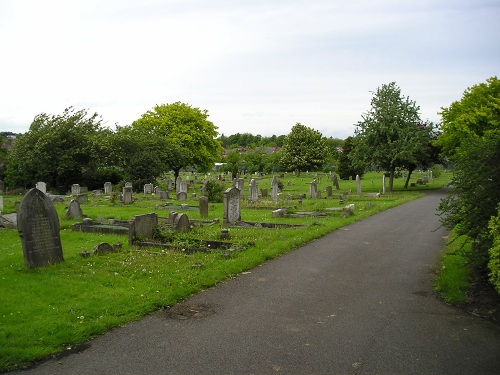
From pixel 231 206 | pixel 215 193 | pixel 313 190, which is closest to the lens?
pixel 231 206

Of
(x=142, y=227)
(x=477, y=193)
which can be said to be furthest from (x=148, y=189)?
(x=477, y=193)

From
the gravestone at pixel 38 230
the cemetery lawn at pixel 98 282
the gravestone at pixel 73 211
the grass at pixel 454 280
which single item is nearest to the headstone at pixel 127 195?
the gravestone at pixel 73 211

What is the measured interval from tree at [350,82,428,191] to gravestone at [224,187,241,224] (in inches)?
890

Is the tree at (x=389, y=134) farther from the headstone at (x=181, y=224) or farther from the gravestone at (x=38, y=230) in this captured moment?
the gravestone at (x=38, y=230)

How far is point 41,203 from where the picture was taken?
1032 cm

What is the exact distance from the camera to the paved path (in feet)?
18.0

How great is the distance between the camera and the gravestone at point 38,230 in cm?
981

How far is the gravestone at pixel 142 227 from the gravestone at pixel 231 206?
13.9 feet

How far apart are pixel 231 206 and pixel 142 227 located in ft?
16.4

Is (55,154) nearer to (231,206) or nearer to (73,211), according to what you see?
(73,211)

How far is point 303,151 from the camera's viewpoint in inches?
2776

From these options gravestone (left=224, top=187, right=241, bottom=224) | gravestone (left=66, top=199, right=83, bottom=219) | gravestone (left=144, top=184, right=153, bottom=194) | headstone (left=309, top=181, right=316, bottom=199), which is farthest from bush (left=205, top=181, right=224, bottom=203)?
gravestone (left=224, top=187, right=241, bottom=224)

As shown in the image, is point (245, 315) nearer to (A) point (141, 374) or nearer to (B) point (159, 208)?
(A) point (141, 374)

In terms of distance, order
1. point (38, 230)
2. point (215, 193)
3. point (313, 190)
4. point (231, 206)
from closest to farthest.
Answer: point (38, 230), point (231, 206), point (215, 193), point (313, 190)
